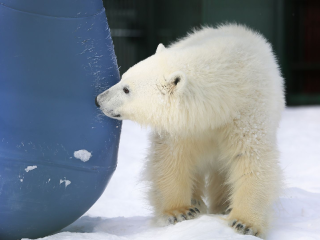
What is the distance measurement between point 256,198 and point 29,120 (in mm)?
1382

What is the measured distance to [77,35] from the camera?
9.18 feet

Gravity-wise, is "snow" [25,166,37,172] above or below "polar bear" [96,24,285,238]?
below

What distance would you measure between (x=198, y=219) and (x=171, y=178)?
13.9 inches

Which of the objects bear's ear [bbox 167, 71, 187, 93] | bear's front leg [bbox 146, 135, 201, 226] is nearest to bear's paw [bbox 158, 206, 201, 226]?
bear's front leg [bbox 146, 135, 201, 226]

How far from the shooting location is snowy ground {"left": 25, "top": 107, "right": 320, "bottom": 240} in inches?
110

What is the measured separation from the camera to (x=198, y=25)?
8906 mm

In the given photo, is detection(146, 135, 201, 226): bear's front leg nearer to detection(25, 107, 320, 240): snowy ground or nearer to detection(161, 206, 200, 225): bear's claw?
detection(161, 206, 200, 225): bear's claw

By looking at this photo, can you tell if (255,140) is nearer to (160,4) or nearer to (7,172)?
(7,172)

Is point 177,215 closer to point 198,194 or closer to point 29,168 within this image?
point 198,194

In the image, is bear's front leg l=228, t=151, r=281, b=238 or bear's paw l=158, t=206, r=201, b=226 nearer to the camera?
bear's front leg l=228, t=151, r=281, b=238

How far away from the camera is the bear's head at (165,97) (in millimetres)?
2764

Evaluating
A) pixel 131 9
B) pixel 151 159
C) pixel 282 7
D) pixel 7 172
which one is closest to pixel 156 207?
pixel 151 159

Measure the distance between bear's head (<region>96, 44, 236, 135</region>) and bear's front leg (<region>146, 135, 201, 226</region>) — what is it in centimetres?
26

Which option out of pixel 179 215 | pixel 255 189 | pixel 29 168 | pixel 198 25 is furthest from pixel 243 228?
pixel 198 25
